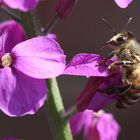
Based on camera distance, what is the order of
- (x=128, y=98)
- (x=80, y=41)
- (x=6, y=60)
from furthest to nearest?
(x=80, y=41) < (x=128, y=98) < (x=6, y=60)

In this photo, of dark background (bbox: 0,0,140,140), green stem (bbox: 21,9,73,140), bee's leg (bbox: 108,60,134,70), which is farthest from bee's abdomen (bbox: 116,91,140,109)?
dark background (bbox: 0,0,140,140)

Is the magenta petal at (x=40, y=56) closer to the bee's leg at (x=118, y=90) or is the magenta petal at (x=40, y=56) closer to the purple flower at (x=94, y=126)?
the bee's leg at (x=118, y=90)

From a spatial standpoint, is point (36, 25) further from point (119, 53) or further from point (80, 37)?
point (80, 37)

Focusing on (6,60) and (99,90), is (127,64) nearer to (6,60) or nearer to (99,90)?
(99,90)

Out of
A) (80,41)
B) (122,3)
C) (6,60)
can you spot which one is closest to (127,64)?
(122,3)

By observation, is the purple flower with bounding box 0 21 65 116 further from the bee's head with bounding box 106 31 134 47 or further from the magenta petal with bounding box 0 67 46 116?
the bee's head with bounding box 106 31 134 47

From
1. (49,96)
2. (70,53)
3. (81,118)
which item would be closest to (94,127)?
(81,118)
